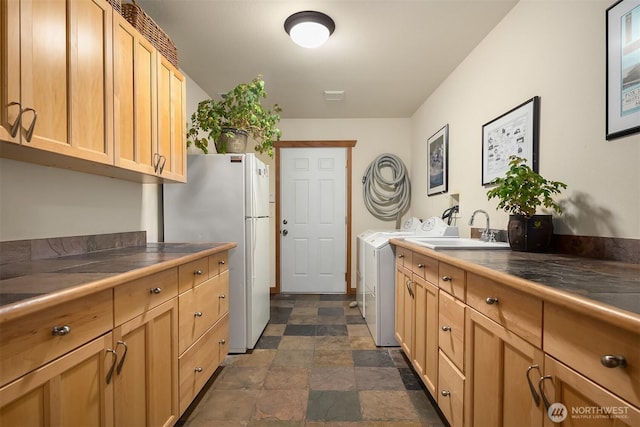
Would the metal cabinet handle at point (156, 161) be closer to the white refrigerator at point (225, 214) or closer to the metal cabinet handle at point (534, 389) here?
the white refrigerator at point (225, 214)

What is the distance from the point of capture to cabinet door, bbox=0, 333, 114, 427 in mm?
684

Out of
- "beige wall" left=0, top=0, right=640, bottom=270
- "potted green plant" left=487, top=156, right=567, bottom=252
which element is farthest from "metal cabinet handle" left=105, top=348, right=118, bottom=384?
"potted green plant" left=487, top=156, right=567, bottom=252

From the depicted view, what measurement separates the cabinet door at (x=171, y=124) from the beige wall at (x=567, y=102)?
7.13ft

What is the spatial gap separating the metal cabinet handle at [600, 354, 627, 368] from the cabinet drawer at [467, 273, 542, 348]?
214 mm

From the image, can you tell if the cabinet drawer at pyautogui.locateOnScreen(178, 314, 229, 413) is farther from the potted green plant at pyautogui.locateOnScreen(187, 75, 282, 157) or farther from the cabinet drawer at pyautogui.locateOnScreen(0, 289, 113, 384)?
the potted green plant at pyautogui.locateOnScreen(187, 75, 282, 157)

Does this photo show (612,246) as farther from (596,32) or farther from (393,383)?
(393,383)

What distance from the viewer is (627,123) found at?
1128 mm

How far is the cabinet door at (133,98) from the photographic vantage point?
4.58 feet

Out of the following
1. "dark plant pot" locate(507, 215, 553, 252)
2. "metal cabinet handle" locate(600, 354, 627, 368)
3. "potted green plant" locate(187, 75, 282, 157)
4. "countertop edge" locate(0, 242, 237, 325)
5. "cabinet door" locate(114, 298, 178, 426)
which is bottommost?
"cabinet door" locate(114, 298, 178, 426)

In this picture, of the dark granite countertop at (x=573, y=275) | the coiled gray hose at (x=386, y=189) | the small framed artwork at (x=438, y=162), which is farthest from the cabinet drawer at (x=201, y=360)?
the coiled gray hose at (x=386, y=189)

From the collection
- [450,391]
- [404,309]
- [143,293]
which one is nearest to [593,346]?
[450,391]

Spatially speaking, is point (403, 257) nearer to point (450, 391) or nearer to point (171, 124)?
point (450, 391)

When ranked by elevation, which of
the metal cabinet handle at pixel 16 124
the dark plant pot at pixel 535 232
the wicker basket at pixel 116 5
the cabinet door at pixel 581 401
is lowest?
the cabinet door at pixel 581 401

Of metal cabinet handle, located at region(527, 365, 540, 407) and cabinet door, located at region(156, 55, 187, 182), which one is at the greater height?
cabinet door, located at region(156, 55, 187, 182)
